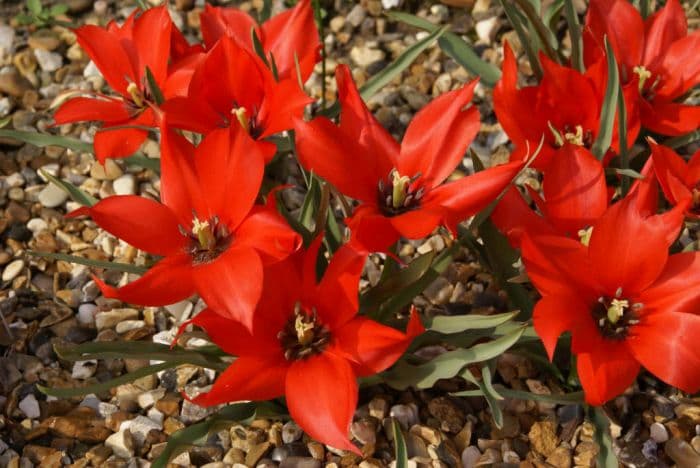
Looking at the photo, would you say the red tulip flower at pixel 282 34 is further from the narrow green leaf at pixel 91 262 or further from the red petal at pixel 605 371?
the red petal at pixel 605 371

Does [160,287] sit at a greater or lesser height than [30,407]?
greater

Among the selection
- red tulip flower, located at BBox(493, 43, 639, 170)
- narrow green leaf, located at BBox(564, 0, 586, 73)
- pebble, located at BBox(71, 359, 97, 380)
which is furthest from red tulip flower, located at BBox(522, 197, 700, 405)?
pebble, located at BBox(71, 359, 97, 380)

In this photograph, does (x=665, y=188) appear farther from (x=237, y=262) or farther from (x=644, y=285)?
(x=237, y=262)

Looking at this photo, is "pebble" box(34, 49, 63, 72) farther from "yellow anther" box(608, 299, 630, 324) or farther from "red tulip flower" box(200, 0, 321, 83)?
"yellow anther" box(608, 299, 630, 324)

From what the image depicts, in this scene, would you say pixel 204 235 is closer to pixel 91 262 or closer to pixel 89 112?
pixel 91 262

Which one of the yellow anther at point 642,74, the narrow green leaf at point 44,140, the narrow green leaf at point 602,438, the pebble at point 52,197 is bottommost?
the narrow green leaf at point 602,438

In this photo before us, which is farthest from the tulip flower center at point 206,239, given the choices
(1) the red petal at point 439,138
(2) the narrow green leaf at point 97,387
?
(1) the red petal at point 439,138

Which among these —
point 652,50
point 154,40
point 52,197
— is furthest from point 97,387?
point 652,50
